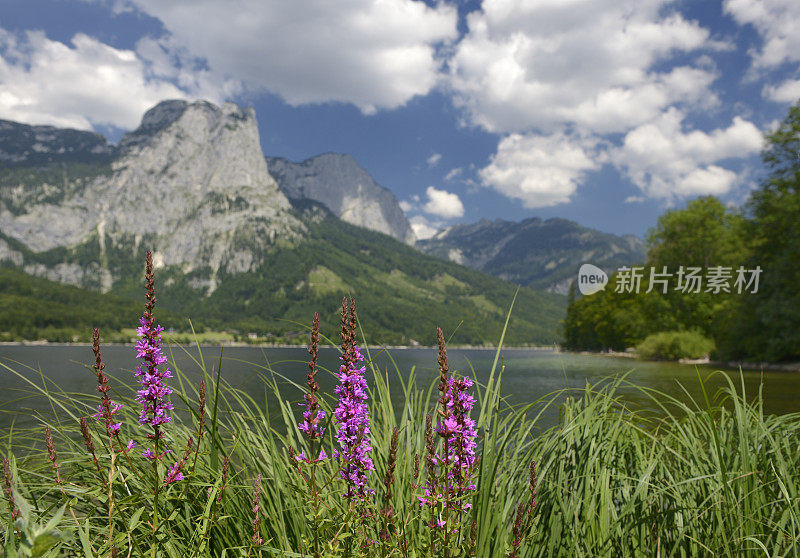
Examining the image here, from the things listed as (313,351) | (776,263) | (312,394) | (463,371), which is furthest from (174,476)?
(776,263)

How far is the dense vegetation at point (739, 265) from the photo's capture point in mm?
33188

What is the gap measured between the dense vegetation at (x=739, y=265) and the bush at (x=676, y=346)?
5.46 feet

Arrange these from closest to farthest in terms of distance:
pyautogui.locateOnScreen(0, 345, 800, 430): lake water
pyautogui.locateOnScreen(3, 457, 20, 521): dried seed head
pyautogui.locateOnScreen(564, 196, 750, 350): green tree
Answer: pyautogui.locateOnScreen(3, 457, 20, 521): dried seed head
pyautogui.locateOnScreen(0, 345, 800, 430): lake water
pyautogui.locateOnScreen(564, 196, 750, 350): green tree

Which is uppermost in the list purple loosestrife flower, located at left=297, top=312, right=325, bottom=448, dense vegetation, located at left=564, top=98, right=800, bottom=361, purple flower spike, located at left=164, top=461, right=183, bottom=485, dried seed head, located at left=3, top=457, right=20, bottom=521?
dense vegetation, located at left=564, top=98, right=800, bottom=361

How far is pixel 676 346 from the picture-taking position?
157 ft

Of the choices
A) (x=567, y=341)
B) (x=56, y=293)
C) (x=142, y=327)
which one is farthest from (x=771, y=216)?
(x=56, y=293)

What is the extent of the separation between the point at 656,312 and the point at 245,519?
6055cm

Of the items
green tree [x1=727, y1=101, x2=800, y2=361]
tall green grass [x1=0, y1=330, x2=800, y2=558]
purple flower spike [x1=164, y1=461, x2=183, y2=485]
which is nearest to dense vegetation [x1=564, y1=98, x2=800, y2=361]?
green tree [x1=727, y1=101, x2=800, y2=361]

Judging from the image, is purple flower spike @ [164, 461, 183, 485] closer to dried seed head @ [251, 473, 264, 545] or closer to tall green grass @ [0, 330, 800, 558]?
tall green grass @ [0, 330, 800, 558]

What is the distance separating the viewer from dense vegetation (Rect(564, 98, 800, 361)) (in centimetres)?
3319

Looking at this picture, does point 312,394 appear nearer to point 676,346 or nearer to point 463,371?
point 463,371

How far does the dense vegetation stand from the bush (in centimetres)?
A: 166

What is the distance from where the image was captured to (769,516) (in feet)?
10.9

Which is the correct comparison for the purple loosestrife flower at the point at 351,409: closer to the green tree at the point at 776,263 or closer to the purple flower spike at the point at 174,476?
the purple flower spike at the point at 174,476
